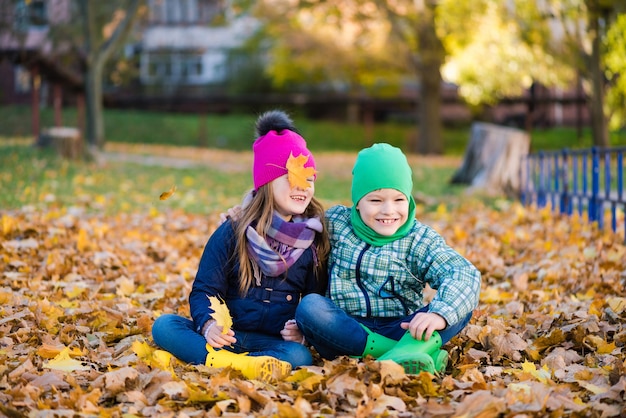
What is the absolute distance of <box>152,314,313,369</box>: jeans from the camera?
3996 mm

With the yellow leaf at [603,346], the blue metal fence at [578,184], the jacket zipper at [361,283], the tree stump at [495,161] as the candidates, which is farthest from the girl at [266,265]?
the tree stump at [495,161]

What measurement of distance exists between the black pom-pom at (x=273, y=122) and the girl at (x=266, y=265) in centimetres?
4

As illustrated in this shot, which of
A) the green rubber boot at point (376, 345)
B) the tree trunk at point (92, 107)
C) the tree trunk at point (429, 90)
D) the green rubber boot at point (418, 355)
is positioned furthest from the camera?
the tree trunk at point (429, 90)

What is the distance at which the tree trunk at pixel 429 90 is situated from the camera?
23.7 metres

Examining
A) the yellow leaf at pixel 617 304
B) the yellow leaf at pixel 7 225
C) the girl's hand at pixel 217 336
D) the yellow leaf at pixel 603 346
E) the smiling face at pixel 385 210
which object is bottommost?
the yellow leaf at pixel 603 346

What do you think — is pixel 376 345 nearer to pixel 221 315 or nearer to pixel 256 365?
pixel 256 365

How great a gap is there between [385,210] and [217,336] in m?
0.95

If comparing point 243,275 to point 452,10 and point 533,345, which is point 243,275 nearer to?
point 533,345

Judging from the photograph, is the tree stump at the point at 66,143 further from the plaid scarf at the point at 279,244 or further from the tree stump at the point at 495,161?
the plaid scarf at the point at 279,244

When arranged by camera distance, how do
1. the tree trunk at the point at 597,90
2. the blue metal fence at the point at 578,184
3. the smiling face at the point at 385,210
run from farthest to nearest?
the tree trunk at the point at 597,90
the blue metal fence at the point at 578,184
the smiling face at the point at 385,210

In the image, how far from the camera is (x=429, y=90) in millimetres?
25578

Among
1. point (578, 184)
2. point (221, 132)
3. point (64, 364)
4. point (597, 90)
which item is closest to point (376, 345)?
point (64, 364)

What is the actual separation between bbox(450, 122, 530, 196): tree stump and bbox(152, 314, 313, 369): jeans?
863 centimetres

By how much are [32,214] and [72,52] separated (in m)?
15.3
